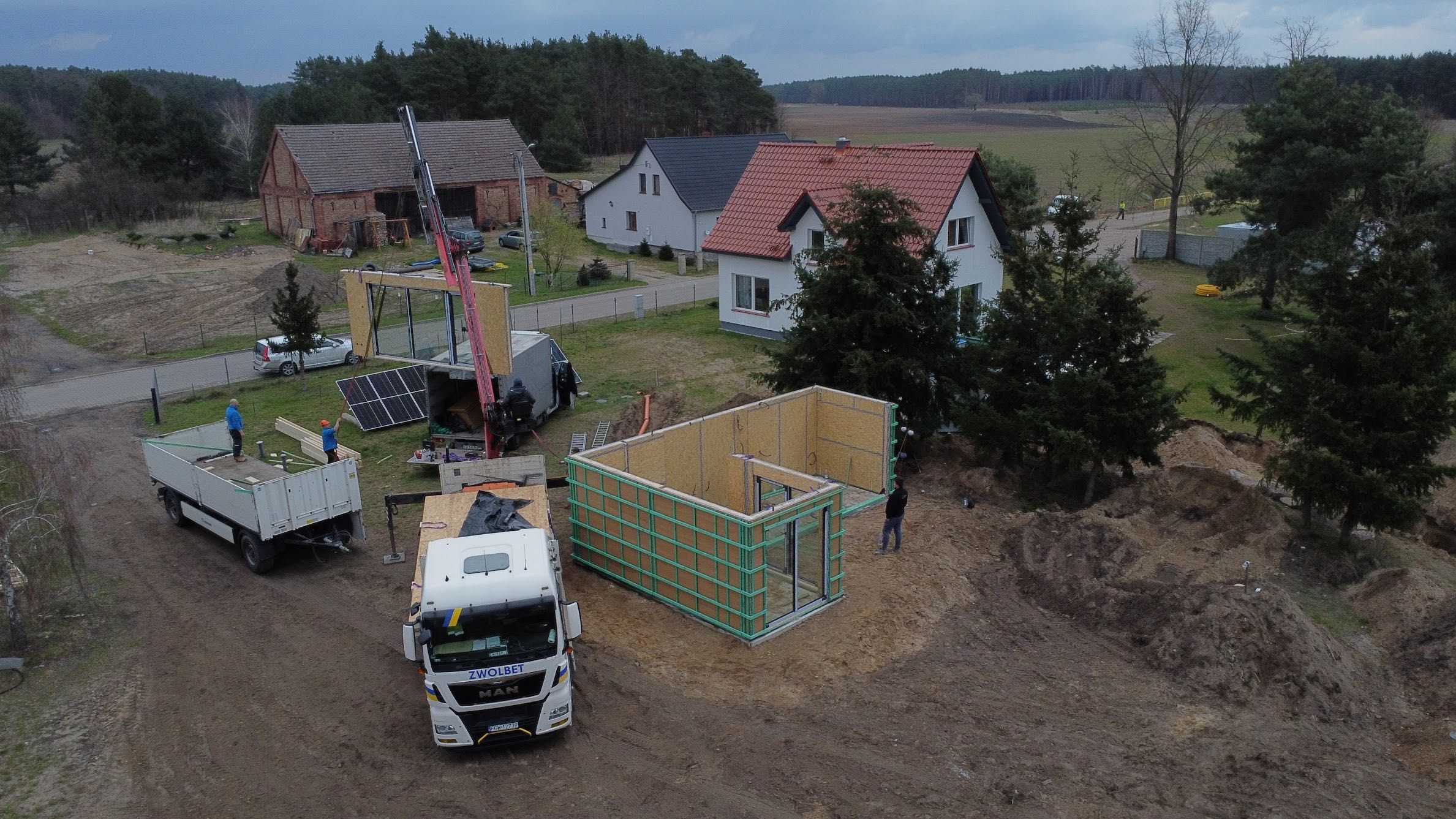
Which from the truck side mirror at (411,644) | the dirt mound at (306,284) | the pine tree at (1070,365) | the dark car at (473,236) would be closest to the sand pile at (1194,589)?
the pine tree at (1070,365)

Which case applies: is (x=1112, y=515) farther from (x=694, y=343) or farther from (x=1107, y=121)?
(x=1107, y=121)

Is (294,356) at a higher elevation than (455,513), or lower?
lower

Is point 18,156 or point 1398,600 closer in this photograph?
point 1398,600

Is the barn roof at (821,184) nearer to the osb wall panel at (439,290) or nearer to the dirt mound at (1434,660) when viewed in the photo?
the osb wall panel at (439,290)

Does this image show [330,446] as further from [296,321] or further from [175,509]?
[296,321]

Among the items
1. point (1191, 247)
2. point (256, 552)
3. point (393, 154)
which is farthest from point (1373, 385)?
point (393, 154)

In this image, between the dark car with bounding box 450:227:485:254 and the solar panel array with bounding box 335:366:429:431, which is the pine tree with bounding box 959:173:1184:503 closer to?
the solar panel array with bounding box 335:366:429:431

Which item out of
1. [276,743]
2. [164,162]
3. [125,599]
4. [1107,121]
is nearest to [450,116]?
[164,162]
